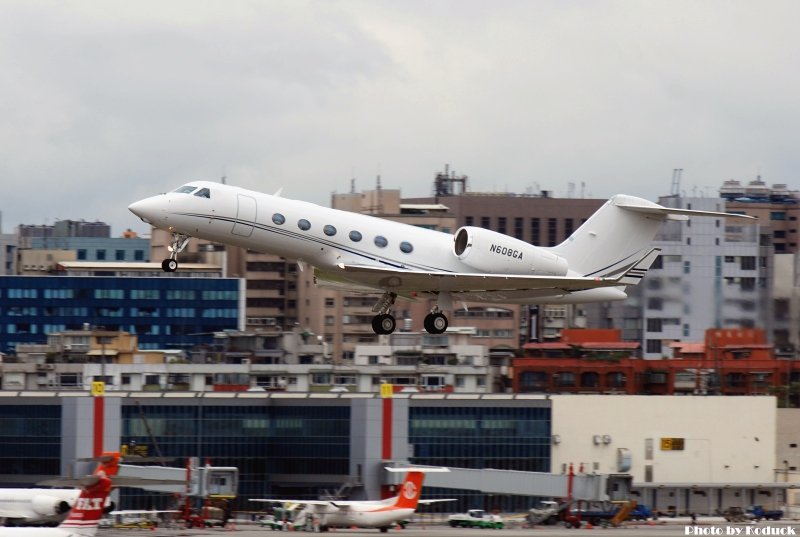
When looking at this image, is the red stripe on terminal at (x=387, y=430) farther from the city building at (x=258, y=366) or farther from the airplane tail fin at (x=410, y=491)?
the airplane tail fin at (x=410, y=491)

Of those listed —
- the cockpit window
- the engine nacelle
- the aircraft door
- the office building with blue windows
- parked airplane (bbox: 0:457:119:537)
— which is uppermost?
the cockpit window

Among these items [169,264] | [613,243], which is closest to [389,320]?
[169,264]

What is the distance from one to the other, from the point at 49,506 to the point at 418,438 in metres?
23.4

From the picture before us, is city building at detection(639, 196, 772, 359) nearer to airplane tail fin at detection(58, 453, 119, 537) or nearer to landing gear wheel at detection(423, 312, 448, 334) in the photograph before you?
landing gear wheel at detection(423, 312, 448, 334)

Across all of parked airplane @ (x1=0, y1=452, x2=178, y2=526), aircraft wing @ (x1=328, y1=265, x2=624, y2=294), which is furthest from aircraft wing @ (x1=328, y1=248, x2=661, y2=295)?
parked airplane @ (x1=0, y1=452, x2=178, y2=526)

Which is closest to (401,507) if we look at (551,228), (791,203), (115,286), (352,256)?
(352,256)

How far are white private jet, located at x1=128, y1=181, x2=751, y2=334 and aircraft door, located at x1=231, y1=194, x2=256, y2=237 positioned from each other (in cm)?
2

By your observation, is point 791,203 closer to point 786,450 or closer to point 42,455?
point 786,450

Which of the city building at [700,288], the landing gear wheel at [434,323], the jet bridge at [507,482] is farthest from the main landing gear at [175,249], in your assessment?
the jet bridge at [507,482]

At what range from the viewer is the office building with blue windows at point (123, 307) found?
123 m

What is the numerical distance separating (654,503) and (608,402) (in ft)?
16.7

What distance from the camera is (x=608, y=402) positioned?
223ft

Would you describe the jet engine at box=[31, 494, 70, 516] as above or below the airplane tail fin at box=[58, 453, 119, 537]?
below

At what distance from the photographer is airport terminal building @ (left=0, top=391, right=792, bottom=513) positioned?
62844 mm
